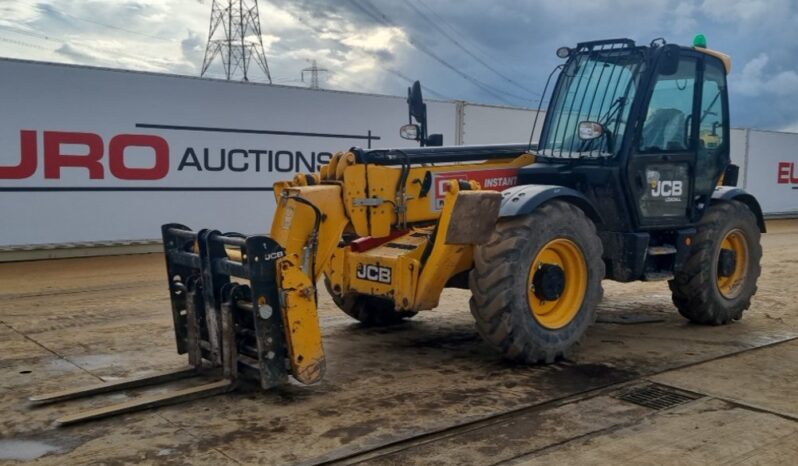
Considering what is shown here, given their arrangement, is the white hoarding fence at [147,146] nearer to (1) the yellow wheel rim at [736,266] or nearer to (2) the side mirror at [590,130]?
(1) the yellow wheel rim at [736,266]

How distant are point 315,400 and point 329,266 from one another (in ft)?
4.84

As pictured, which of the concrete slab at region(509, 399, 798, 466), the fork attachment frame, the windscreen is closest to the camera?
the concrete slab at region(509, 399, 798, 466)

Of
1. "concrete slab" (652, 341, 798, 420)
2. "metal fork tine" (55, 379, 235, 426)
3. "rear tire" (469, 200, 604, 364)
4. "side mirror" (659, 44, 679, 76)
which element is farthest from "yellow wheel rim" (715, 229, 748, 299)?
"metal fork tine" (55, 379, 235, 426)

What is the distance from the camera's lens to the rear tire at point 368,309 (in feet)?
23.0

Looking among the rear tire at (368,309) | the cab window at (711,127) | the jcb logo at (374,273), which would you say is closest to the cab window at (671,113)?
the cab window at (711,127)

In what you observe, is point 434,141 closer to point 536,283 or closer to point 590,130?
point 590,130

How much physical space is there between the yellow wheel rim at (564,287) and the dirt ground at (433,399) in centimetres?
38

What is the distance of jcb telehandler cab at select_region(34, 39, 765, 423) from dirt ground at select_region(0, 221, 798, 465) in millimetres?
250

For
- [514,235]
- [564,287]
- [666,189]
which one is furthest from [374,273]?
[666,189]

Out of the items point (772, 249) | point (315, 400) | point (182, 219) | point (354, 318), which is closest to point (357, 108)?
point (182, 219)

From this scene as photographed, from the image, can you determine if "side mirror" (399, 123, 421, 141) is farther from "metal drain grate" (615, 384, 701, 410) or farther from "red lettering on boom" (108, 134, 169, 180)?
"red lettering on boom" (108, 134, 169, 180)

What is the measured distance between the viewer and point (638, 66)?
6660mm

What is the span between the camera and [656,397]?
5.12 m

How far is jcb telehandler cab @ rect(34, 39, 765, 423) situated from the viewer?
4.97 meters
